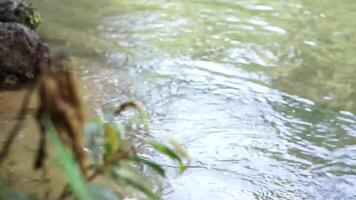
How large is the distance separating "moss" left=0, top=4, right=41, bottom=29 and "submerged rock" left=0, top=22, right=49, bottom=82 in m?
0.39

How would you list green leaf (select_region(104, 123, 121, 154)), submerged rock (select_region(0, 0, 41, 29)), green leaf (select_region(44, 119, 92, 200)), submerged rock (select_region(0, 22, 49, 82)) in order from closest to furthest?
green leaf (select_region(44, 119, 92, 200)), green leaf (select_region(104, 123, 121, 154)), submerged rock (select_region(0, 22, 49, 82)), submerged rock (select_region(0, 0, 41, 29))

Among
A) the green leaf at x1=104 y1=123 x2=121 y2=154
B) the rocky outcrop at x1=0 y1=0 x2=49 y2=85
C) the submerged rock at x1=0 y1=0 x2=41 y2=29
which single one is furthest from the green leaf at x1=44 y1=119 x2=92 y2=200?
the submerged rock at x1=0 y1=0 x2=41 y2=29

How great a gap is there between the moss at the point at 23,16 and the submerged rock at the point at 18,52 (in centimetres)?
39

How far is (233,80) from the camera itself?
4.62 metres

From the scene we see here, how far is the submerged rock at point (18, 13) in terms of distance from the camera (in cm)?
471

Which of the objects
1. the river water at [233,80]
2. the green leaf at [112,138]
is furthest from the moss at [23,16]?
the green leaf at [112,138]

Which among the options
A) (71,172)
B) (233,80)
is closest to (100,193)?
(71,172)

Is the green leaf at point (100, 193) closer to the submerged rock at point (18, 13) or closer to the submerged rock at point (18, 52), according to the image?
the submerged rock at point (18, 52)

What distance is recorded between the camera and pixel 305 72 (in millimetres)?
4820

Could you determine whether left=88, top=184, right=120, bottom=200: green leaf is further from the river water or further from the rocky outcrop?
the rocky outcrop

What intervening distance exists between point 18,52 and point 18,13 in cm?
64

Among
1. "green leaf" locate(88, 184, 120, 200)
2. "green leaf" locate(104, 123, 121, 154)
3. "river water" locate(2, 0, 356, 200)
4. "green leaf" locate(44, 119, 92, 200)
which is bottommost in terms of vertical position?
"river water" locate(2, 0, 356, 200)

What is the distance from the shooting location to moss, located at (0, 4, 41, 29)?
4.74 m

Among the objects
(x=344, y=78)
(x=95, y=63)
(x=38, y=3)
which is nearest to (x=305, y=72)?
(x=344, y=78)
